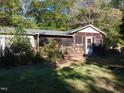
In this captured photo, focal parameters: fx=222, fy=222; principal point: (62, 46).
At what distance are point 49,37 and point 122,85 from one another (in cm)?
1495

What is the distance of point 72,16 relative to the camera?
3866 centimetres

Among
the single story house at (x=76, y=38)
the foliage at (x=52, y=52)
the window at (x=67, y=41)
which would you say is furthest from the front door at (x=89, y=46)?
the foliage at (x=52, y=52)

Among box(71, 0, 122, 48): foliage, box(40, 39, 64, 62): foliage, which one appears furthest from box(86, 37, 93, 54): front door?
box(71, 0, 122, 48): foliage

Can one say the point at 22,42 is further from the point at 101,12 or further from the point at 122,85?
the point at 101,12

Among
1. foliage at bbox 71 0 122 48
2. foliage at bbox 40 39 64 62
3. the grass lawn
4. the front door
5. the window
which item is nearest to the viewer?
the grass lawn

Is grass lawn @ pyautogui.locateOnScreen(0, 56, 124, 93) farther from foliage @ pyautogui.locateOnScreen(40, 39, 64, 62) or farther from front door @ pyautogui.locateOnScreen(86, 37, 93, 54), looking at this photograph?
front door @ pyautogui.locateOnScreen(86, 37, 93, 54)

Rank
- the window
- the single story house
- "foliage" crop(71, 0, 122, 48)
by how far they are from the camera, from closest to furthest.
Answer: the single story house, the window, "foliage" crop(71, 0, 122, 48)

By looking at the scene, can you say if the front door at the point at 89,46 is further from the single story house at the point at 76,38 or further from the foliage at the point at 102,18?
the foliage at the point at 102,18

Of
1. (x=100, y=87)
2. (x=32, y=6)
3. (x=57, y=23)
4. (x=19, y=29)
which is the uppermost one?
(x=32, y=6)

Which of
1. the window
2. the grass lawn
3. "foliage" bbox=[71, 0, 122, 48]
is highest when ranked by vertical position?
"foliage" bbox=[71, 0, 122, 48]

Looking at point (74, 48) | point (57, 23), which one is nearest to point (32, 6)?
point (57, 23)

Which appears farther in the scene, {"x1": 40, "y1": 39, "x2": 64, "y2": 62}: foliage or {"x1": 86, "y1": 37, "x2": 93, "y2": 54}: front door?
{"x1": 86, "y1": 37, "x2": 93, "y2": 54}: front door

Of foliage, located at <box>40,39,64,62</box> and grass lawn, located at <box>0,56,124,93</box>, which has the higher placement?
foliage, located at <box>40,39,64,62</box>

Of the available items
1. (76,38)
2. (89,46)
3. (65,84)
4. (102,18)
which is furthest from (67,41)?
(65,84)
